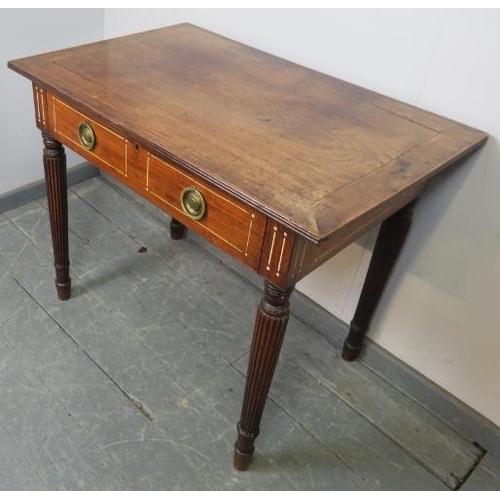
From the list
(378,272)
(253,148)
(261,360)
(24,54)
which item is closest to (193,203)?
(253,148)

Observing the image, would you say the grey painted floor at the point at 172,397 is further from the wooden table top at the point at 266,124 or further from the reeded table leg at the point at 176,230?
the wooden table top at the point at 266,124

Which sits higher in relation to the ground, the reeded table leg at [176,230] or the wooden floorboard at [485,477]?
the reeded table leg at [176,230]

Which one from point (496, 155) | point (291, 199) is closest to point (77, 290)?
point (291, 199)

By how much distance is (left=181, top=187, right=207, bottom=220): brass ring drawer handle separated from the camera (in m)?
0.95

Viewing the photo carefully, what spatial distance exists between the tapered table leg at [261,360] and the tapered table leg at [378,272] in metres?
0.40

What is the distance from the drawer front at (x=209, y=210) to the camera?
35.1 inches

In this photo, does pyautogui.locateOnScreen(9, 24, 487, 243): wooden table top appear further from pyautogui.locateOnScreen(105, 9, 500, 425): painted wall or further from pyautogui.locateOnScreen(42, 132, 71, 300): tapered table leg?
pyautogui.locateOnScreen(42, 132, 71, 300): tapered table leg

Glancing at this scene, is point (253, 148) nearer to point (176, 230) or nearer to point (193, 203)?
point (193, 203)

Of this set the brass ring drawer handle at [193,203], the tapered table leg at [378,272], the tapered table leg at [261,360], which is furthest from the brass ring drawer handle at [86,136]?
the tapered table leg at [378,272]

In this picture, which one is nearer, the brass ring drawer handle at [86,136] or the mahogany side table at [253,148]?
the mahogany side table at [253,148]

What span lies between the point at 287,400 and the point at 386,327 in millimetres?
327

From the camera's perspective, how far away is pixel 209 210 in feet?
3.11

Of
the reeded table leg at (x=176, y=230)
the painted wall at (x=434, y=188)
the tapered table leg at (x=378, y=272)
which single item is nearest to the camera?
the painted wall at (x=434, y=188)

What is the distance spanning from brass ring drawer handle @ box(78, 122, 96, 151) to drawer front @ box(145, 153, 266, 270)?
18cm
